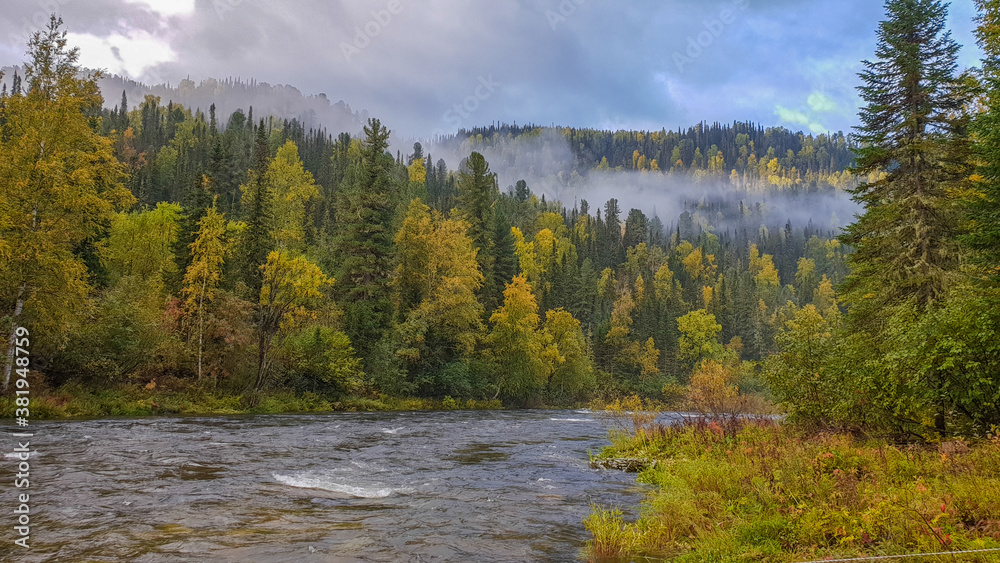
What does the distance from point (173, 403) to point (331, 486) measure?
22.2m

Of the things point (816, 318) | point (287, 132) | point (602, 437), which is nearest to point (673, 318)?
point (602, 437)

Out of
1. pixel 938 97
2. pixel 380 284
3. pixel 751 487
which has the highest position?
pixel 938 97

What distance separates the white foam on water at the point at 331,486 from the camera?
504 inches

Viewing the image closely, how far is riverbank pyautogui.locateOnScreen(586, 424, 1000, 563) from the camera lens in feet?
21.7

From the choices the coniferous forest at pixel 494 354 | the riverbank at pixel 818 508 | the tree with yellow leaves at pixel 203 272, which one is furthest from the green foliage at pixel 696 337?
the riverbank at pixel 818 508

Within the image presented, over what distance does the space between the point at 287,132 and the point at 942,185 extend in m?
174

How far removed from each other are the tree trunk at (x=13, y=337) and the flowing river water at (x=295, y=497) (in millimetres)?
4152

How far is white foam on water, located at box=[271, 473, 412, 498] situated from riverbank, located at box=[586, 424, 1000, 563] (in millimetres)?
4971

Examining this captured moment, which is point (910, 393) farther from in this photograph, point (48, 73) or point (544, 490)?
point (48, 73)

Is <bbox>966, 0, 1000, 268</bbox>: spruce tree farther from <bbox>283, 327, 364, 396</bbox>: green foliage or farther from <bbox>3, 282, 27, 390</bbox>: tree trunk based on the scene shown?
<bbox>283, 327, 364, 396</bbox>: green foliage

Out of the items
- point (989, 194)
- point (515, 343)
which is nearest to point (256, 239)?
point (515, 343)

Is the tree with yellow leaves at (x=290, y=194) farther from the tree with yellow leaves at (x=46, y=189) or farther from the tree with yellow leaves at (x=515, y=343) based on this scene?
the tree with yellow leaves at (x=46, y=189)

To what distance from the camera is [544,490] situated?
45.3 feet

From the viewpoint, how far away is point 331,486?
1342 centimetres
